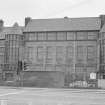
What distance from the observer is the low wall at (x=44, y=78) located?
5209 centimetres

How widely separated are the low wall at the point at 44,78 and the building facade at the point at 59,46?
534 inches

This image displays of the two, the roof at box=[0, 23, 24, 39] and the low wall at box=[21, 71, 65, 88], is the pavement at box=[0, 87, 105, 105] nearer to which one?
the low wall at box=[21, 71, 65, 88]

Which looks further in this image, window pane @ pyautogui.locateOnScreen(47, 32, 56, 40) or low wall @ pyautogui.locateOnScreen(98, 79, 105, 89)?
window pane @ pyautogui.locateOnScreen(47, 32, 56, 40)

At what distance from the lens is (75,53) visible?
6906cm

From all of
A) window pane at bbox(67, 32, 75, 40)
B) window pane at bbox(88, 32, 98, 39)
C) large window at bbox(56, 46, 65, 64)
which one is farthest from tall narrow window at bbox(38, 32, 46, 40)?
window pane at bbox(88, 32, 98, 39)

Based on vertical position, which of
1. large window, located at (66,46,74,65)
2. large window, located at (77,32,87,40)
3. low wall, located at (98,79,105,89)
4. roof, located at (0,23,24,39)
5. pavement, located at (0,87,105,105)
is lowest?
low wall, located at (98,79,105,89)

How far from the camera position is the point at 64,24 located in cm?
7344

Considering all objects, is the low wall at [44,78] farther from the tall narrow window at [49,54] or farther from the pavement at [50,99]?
the pavement at [50,99]

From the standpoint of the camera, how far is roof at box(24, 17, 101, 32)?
70.9 m

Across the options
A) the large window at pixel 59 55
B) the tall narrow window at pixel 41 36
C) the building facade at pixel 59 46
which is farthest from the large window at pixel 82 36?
the tall narrow window at pixel 41 36

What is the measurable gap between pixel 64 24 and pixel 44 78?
24.4 metres

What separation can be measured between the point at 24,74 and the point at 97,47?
2235cm

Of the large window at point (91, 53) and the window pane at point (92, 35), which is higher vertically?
the window pane at point (92, 35)

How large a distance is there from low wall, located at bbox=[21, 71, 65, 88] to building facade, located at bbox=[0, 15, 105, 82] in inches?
534
